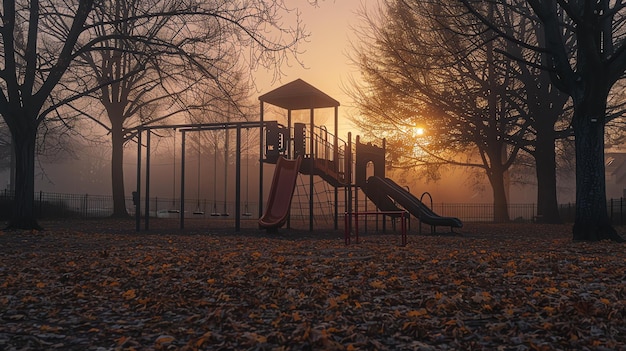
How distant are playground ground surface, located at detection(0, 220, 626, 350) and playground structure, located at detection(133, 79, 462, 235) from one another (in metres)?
7.87

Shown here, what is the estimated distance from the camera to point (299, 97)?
2106 cm

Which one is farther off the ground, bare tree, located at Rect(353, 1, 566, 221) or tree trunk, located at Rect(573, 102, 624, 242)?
bare tree, located at Rect(353, 1, 566, 221)

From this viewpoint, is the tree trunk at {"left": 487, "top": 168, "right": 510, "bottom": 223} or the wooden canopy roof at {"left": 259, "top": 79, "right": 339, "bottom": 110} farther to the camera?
the tree trunk at {"left": 487, "top": 168, "right": 510, "bottom": 223}

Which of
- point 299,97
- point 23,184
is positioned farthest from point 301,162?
point 23,184

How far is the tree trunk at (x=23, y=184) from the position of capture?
15992 millimetres

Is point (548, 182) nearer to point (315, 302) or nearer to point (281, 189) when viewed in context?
point (281, 189)

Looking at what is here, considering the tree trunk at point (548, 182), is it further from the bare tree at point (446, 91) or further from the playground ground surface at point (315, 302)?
the playground ground surface at point (315, 302)

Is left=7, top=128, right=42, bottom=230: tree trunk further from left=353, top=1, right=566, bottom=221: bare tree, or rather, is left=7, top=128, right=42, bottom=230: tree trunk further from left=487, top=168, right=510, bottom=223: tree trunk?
left=487, top=168, right=510, bottom=223: tree trunk

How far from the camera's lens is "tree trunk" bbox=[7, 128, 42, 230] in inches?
630

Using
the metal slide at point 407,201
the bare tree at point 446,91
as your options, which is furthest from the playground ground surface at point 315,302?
the bare tree at point 446,91

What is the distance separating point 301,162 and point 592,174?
26.9 ft

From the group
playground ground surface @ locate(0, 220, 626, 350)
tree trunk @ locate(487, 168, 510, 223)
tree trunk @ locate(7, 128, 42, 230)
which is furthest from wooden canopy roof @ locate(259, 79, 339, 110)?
playground ground surface @ locate(0, 220, 626, 350)

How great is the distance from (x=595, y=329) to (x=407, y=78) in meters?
19.4

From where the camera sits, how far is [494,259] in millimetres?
9156
